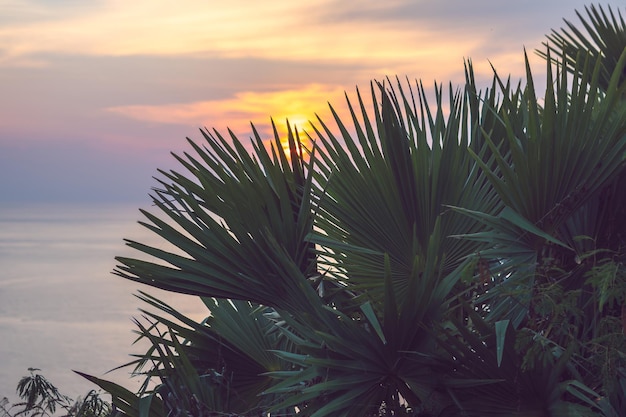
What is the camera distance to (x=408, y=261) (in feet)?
11.9

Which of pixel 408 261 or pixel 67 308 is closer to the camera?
pixel 408 261

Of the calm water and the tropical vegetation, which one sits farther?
the calm water

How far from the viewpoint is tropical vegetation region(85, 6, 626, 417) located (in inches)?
120

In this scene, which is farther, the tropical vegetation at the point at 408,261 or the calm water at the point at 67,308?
the calm water at the point at 67,308

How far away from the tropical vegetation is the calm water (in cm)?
1081

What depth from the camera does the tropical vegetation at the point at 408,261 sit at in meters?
3.06

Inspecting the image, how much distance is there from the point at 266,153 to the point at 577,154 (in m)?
1.33

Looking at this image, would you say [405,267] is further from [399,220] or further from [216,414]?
[216,414]

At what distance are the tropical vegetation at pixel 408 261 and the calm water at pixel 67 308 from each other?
10807 millimetres

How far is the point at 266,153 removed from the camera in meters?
3.87

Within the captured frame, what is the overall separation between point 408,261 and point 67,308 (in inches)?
3201

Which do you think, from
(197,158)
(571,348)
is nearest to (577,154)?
(571,348)

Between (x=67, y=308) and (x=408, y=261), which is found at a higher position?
(x=67, y=308)

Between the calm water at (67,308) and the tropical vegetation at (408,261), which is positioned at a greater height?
the calm water at (67,308)
